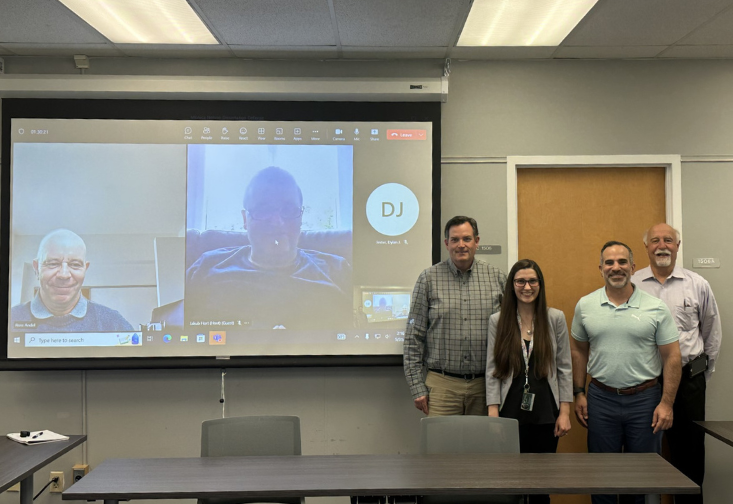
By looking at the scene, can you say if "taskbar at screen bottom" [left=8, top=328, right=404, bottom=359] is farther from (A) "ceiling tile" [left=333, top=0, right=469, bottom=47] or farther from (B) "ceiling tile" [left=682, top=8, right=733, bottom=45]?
(B) "ceiling tile" [left=682, top=8, right=733, bottom=45]

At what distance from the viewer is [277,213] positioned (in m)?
3.75

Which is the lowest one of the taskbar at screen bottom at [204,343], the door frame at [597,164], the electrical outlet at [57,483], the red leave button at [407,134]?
the electrical outlet at [57,483]

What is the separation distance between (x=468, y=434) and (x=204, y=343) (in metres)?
1.82

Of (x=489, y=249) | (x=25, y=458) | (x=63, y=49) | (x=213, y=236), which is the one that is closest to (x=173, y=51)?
(x=63, y=49)

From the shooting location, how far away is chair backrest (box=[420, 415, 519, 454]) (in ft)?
8.55

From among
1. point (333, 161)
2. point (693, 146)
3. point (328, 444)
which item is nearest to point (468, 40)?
point (333, 161)

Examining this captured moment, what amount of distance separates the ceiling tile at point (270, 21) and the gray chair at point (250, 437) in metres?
2.04

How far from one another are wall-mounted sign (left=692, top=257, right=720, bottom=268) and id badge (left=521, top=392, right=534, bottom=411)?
172cm

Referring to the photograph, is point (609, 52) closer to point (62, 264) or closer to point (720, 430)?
point (720, 430)

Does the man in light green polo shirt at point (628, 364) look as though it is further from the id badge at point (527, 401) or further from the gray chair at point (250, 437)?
the gray chair at point (250, 437)

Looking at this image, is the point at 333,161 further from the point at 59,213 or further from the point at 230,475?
the point at 230,475

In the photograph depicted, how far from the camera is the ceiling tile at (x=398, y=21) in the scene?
3035 millimetres

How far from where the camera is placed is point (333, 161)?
3768mm

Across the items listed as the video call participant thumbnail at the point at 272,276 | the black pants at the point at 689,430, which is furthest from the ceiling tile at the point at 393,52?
the black pants at the point at 689,430
